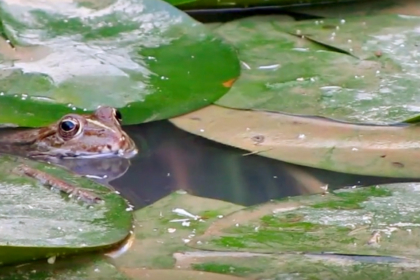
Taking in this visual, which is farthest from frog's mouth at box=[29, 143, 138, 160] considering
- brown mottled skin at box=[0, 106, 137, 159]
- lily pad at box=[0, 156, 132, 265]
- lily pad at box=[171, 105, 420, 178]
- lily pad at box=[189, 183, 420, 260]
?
lily pad at box=[189, 183, 420, 260]

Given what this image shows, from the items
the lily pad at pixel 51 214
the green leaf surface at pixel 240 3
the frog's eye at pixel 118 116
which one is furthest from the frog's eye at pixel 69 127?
the green leaf surface at pixel 240 3

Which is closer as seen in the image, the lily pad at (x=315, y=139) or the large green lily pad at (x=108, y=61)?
the lily pad at (x=315, y=139)

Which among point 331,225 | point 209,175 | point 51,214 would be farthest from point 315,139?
point 51,214

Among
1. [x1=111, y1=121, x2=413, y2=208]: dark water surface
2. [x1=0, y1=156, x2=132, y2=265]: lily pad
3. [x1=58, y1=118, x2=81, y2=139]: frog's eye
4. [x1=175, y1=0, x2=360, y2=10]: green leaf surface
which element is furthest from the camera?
[x1=175, y1=0, x2=360, y2=10]: green leaf surface

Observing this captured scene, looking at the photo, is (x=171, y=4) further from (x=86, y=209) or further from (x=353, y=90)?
(x=86, y=209)

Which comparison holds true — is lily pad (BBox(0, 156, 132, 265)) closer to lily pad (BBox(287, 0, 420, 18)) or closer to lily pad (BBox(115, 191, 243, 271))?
lily pad (BBox(115, 191, 243, 271))

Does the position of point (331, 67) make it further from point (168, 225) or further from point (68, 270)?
point (68, 270)

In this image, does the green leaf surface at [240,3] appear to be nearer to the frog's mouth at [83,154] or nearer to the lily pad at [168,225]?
the frog's mouth at [83,154]
